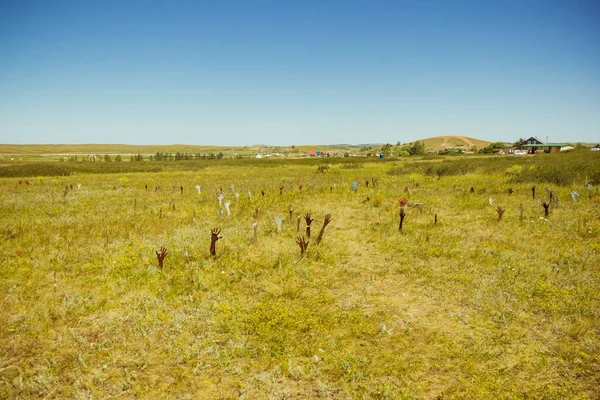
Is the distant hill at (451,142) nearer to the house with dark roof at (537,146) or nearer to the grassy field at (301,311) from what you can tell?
the house with dark roof at (537,146)

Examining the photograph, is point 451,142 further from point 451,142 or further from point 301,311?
point 301,311

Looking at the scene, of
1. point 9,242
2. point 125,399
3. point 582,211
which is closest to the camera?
point 125,399

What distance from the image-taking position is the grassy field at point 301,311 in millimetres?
4090

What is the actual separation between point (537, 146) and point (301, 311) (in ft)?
357

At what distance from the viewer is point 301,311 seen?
575 centimetres

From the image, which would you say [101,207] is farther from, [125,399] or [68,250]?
[125,399]

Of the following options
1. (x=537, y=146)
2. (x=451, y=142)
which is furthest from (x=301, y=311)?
(x=451, y=142)

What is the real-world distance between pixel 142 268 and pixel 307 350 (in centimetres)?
495

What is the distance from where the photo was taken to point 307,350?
467 centimetres

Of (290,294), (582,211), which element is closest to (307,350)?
(290,294)

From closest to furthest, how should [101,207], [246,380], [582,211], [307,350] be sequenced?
[246,380] < [307,350] < [582,211] < [101,207]

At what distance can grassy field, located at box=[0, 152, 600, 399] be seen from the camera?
4090mm

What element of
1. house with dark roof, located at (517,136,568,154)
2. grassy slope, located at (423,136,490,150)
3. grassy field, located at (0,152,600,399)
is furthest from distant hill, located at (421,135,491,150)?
grassy field, located at (0,152,600,399)

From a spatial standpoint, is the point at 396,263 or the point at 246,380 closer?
the point at 246,380
